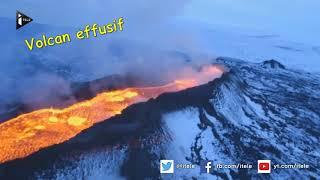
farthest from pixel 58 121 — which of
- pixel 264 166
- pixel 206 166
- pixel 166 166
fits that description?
pixel 264 166

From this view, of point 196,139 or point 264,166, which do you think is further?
point 196,139

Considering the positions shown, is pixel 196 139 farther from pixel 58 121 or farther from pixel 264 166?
pixel 58 121

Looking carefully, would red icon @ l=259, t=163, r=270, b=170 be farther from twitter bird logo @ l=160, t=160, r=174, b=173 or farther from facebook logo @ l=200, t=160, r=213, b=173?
twitter bird logo @ l=160, t=160, r=174, b=173

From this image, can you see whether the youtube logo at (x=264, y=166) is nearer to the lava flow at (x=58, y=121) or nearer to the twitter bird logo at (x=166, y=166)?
the twitter bird logo at (x=166, y=166)

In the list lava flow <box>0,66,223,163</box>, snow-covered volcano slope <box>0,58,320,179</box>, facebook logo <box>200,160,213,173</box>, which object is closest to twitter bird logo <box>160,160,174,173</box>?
snow-covered volcano slope <box>0,58,320,179</box>

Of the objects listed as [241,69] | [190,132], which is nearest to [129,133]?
[190,132]
